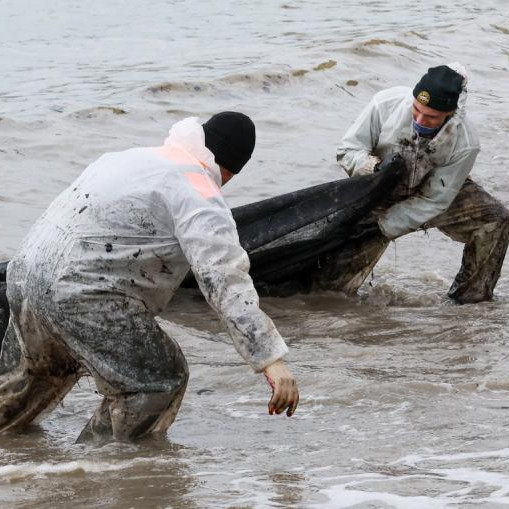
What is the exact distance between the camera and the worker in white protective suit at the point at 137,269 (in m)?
4.39

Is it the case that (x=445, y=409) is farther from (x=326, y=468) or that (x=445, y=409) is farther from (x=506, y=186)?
(x=506, y=186)

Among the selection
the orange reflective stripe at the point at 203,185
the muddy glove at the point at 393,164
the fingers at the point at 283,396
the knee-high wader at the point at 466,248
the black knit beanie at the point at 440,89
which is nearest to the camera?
the fingers at the point at 283,396

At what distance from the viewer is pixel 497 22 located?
71.4ft

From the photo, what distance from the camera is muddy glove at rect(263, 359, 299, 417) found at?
4.32 meters

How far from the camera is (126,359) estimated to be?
186 inches

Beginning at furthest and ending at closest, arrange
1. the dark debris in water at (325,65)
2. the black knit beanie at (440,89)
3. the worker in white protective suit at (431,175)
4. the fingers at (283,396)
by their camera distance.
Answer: the dark debris in water at (325,65)
the worker in white protective suit at (431,175)
the black knit beanie at (440,89)
the fingers at (283,396)

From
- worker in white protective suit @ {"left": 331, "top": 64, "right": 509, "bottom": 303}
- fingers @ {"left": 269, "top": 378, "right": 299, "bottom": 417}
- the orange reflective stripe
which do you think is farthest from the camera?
worker in white protective suit @ {"left": 331, "top": 64, "right": 509, "bottom": 303}

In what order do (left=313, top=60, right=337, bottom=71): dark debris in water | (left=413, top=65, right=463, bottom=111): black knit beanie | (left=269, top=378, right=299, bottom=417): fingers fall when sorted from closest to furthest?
(left=269, top=378, right=299, bottom=417): fingers → (left=413, top=65, right=463, bottom=111): black knit beanie → (left=313, top=60, right=337, bottom=71): dark debris in water

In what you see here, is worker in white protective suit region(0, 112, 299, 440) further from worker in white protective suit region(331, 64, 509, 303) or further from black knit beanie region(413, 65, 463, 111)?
worker in white protective suit region(331, 64, 509, 303)

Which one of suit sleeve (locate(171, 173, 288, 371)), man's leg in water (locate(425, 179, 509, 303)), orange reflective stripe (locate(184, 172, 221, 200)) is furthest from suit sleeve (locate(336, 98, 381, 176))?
suit sleeve (locate(171, 173, 288, 371))

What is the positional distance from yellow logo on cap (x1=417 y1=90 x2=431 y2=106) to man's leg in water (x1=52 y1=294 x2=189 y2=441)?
2842mm

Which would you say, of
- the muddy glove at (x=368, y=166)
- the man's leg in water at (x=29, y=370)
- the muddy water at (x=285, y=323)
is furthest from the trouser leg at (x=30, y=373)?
the muddy glove at (x=368, y=166)

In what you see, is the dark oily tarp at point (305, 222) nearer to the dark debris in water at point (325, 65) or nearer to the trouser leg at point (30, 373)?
the trouser leg at point (30, 373)

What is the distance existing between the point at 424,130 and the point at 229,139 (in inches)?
113
